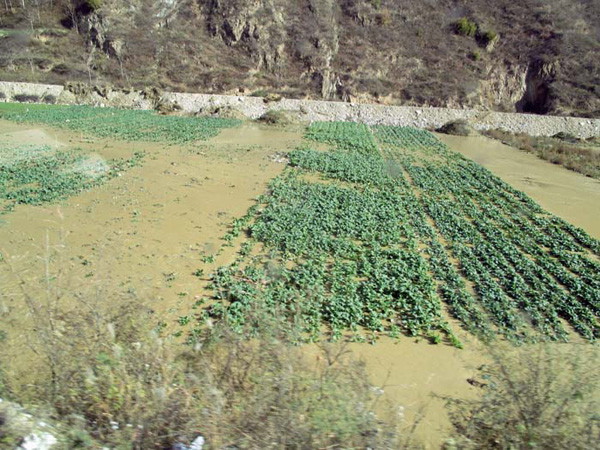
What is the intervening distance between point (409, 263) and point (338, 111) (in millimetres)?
28795

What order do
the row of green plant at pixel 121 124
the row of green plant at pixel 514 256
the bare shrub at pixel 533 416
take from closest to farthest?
the bare shrub at pixel 533 416 → the row of green plant at pixel 514 256 → the row of green plant at pixel 121 124

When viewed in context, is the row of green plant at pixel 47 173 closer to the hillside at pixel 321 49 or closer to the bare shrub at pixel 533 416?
the bare shrub at pixel 533 416

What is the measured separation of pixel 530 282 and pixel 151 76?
42.2 meters

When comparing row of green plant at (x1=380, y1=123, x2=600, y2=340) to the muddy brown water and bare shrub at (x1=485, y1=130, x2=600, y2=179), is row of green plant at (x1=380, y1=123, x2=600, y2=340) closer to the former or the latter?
the muddy brown water

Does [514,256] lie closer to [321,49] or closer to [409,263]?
[409,263]

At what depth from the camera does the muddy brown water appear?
4.99m

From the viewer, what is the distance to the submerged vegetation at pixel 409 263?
6.14 meters

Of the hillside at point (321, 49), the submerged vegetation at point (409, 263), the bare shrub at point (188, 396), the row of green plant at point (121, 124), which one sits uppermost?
the hillside at point (321, 49)

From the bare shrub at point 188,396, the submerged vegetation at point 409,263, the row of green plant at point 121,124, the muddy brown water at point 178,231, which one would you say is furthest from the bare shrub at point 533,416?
the row of green plant at point 121,124

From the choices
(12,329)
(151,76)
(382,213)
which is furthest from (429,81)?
(12,329)

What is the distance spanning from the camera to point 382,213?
10656mm

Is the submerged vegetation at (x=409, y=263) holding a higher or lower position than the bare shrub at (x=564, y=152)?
lower

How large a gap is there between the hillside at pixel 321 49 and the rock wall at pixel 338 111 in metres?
5.47

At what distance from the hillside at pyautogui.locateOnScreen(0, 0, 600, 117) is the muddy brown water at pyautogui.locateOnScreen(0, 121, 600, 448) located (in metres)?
25.2
